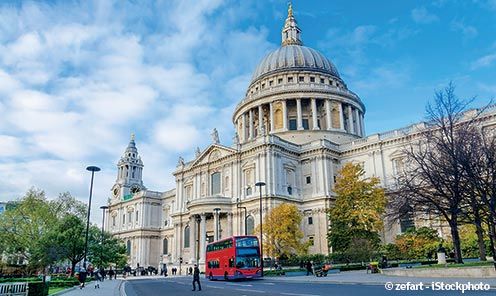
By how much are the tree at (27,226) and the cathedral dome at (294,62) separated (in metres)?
45.4

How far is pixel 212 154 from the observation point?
218 feet

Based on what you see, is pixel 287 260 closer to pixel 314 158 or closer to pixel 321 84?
pixel 314 158

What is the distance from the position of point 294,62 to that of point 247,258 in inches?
2032

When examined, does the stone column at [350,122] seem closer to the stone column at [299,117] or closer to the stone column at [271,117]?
the stone column at [299,117]

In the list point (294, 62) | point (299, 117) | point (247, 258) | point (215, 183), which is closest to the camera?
point (247, 258)

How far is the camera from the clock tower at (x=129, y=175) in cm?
9826

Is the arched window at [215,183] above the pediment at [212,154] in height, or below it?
below

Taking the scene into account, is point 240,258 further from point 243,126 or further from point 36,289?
point 243,126

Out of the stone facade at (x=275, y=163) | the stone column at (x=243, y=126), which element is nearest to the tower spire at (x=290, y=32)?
the stone facade at (x=275, y=163)

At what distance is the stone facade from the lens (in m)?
56.7

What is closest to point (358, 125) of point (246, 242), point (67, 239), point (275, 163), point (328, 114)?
point (328, 114)

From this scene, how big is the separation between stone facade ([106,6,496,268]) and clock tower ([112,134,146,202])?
5.04 meters

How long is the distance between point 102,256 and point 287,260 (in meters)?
29.5

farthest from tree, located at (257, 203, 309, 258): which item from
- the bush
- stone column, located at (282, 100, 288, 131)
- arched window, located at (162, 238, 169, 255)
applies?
arched window, located at (162, 238, 169, 255)
